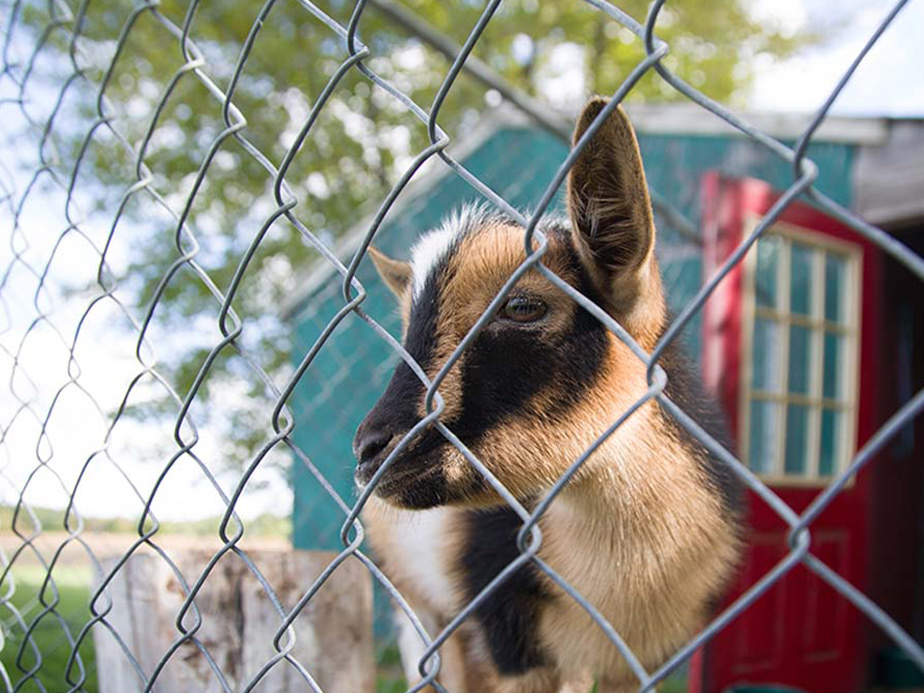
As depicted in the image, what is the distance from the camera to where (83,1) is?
2197 millimetres

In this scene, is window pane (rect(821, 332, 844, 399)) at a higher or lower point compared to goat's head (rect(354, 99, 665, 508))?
higher

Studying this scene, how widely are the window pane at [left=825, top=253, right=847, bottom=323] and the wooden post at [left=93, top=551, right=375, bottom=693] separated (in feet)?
13.7

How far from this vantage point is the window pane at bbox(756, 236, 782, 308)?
5.02 meters

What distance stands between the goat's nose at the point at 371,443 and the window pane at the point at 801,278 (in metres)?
4.08

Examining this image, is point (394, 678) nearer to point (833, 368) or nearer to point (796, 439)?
point (796, 439)

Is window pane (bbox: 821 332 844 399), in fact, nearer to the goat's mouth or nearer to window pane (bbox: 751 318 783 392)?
window pane (bbox: 751 318 783 392)

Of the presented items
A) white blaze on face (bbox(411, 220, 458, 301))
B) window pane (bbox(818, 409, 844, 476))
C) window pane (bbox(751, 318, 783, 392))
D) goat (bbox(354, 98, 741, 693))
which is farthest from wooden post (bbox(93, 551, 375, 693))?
window pane (bbox(818, 409, 844, 476))

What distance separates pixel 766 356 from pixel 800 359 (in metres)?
0.32

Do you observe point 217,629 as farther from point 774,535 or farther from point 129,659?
point 774,535

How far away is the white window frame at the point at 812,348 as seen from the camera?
4.76 meters

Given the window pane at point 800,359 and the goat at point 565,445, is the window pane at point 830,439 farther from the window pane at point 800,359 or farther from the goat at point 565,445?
the goat at point 565,445

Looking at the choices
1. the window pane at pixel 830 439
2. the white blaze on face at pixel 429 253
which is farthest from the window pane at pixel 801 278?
the white blaze on face at pixel 429 253

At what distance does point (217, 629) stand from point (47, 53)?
24.3ft

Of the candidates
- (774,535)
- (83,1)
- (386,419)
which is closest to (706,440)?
(386,419)
